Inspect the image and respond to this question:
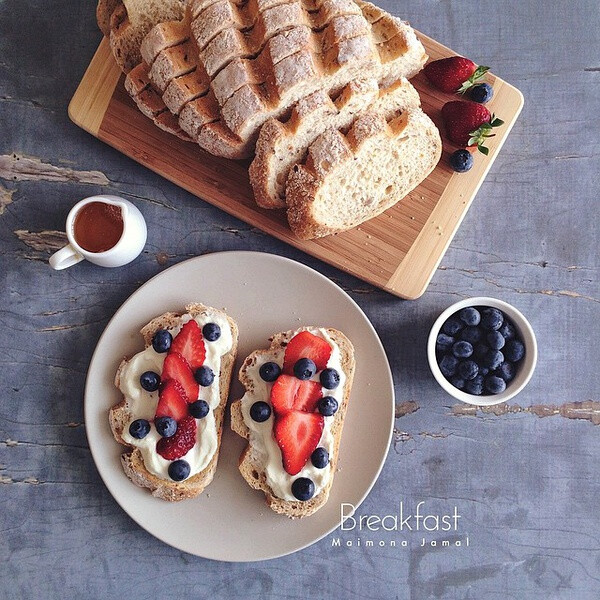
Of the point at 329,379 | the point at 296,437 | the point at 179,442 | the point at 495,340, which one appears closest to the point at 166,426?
the point at 179,442

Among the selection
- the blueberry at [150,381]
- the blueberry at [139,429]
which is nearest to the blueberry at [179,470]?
the blueberry at [139,429]

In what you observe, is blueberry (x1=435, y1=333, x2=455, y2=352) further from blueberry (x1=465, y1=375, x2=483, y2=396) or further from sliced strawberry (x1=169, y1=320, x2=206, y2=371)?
sliced strawberry (x1=169, y1=320, x2=206, y2=371)

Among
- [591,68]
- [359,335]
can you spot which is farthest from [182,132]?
[591,68]

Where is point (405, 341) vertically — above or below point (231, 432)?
above

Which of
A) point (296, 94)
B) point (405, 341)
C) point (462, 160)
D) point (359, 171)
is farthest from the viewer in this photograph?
point (405, 341)

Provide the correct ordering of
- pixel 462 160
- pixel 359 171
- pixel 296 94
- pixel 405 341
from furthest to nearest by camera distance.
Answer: pixel 405 341 → pixel 462 160 → pixel 359 171 → pixel 296 94

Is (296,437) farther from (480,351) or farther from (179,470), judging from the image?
(480,351)

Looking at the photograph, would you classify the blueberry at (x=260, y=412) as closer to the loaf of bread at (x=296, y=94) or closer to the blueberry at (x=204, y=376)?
the blueberry at (x=204, y=376)
